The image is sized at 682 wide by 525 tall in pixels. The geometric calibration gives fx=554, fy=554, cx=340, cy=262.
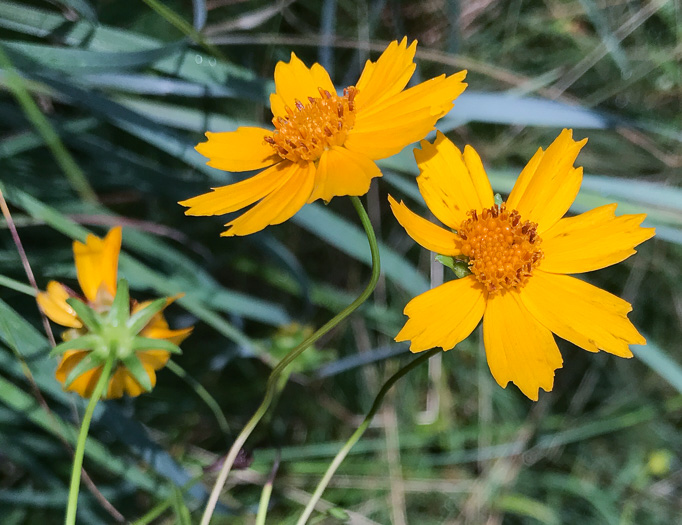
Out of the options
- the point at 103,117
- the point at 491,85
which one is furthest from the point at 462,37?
the point at 103,117

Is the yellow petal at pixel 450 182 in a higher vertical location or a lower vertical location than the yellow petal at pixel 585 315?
higher

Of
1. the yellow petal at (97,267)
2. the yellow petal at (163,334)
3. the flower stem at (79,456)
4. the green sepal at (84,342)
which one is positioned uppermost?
the yellow petal at (97,267)

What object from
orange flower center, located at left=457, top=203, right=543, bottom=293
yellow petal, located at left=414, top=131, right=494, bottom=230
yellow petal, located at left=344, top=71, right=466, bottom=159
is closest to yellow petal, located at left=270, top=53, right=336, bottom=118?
yellow petal, located at left=344, top=71, right=466, bottom=159

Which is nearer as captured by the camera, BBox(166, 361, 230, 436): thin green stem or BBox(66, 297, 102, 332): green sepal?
BBox(66, 297, 102, 332): green sepal

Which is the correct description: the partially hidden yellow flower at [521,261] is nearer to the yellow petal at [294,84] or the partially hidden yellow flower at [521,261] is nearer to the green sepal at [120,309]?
the yellow petal at [294,84]

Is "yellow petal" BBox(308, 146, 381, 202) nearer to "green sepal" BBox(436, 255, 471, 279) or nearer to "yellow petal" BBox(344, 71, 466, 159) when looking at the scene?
"yellow petal" BBox(344, 71, 466, 159)

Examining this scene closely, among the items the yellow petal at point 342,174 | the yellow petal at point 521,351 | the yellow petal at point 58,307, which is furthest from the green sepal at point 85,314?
the yellow petal at point 521,351

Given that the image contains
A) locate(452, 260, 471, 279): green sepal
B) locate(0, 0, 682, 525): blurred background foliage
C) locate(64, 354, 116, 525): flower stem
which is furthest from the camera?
locate(0, 0, 682, 525): blurred background foliage
